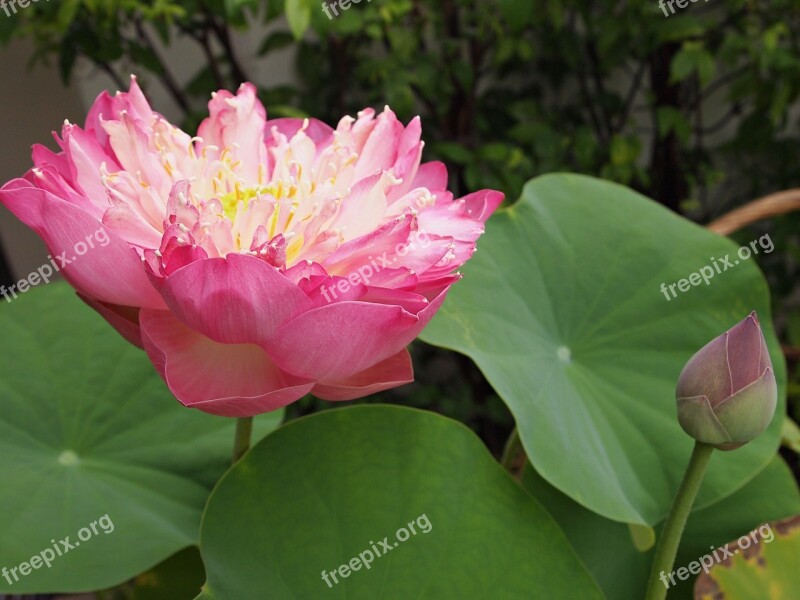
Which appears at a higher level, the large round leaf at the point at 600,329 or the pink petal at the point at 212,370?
the pink petal at the point at 212,370

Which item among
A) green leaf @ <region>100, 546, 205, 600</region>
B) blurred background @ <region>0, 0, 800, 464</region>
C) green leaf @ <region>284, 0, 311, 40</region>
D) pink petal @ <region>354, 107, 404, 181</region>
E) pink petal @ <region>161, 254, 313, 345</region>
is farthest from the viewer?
blurred background @ <region>0, 0, 800, 464</region>

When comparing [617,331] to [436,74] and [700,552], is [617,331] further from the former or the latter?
[436,74]

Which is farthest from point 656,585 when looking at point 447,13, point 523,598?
point 447,13

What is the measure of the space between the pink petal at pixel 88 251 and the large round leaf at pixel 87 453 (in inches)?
5.9

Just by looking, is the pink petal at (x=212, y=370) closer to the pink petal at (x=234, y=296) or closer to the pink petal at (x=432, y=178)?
the pink petal at (x=234, y=296)

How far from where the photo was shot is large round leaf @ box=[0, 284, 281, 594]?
0.36 m

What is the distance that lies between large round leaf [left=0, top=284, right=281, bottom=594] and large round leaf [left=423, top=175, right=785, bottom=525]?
0.49ft

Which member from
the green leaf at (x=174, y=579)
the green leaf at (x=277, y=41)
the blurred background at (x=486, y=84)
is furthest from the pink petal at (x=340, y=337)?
the green leaf at (x=277, y=41)

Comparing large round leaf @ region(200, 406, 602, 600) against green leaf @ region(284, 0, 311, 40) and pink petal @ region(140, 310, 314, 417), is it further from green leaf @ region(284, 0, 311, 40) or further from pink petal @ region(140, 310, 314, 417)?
green leaf @ region(284, 0, 311, 40)

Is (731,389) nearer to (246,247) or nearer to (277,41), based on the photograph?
(246,247)

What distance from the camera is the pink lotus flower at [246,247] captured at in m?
0.26

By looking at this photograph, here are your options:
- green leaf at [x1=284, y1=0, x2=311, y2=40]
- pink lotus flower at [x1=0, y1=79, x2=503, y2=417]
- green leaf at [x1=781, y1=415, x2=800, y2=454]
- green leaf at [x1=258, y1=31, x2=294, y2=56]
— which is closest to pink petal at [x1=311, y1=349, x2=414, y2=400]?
pink lotus flower at [x1=0, y1=79, x2=503, y2=417]

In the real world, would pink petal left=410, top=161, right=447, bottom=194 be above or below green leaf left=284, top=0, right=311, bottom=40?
below

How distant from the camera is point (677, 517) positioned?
1.12 feet
